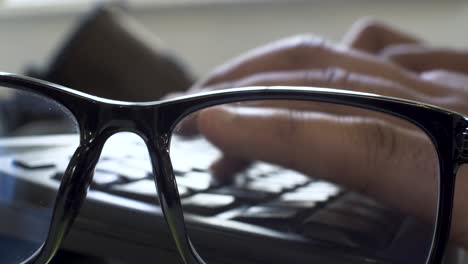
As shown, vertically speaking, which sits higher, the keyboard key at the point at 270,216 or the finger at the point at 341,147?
the finger at the point at 341,147

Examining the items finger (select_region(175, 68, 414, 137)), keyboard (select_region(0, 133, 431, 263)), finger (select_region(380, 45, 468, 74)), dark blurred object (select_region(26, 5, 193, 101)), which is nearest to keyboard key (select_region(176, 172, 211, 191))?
keyboard (select_region(0, 133, 431, 263))

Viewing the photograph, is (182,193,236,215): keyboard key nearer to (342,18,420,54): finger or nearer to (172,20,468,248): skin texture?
(172,20,468,248): skin texture

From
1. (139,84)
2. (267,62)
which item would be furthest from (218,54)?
(267,62)

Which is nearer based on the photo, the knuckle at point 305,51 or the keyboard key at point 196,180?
the keyboard key at point 196,180

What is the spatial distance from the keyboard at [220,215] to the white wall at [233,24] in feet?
2.29

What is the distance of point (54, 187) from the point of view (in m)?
0.26

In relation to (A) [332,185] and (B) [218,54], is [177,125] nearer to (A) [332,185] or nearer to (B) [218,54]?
(A) [332,185]

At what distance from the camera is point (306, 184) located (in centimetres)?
30

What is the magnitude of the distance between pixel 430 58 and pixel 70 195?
0.38 meters

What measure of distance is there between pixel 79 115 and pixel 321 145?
0.12 m

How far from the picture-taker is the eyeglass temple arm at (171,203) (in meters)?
0.23

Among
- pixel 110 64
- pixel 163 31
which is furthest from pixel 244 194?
pixel 163 31

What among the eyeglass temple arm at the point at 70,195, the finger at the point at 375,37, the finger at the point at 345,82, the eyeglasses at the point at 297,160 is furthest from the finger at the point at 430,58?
the eyeglass temple arm at the point at 70,195

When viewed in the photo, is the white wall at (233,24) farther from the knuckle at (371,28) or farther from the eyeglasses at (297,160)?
the eyeglasses at (297,160)
